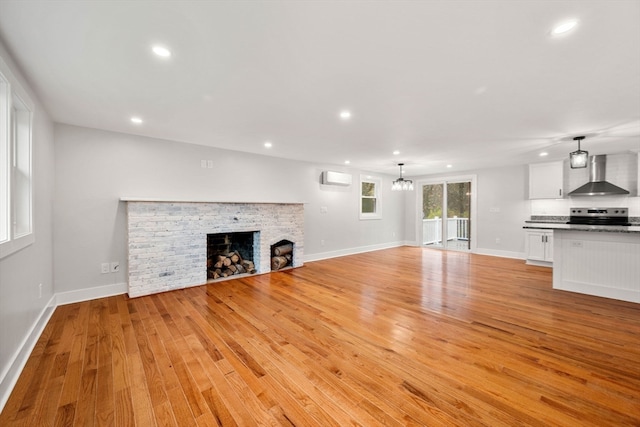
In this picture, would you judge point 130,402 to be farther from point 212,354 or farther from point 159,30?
point 159,30

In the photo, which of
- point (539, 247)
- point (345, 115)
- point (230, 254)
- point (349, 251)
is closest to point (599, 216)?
point (539, 247)

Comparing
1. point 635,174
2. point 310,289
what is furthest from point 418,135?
point 635,174

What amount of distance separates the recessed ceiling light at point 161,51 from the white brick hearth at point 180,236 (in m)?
2.48

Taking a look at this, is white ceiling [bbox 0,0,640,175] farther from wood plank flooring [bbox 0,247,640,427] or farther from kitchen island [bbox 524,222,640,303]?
wood plank flooring [bbox 0,247,640,427]

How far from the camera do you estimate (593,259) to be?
12.6 ft

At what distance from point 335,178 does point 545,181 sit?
4.89 meters

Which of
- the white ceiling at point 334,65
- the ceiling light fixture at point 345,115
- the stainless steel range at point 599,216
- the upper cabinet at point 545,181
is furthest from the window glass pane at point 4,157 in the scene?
the stainless steel range at point 599,216

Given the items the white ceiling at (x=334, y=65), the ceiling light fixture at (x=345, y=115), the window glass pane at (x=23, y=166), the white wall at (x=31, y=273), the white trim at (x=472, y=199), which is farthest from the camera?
the white trim at (x=472, y=199)

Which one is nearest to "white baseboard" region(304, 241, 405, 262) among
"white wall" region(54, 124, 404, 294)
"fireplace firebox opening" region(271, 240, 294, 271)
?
"fireplace firebox opening" region(271, 240, 294, 271)

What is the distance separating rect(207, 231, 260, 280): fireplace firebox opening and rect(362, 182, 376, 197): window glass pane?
12.4 feet

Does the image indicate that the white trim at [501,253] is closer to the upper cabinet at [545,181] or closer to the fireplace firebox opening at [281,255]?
the upper cabinet at [545,181]

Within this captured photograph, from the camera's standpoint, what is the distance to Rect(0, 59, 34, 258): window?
1.94 meters

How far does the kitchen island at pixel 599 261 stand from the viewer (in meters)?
3.54

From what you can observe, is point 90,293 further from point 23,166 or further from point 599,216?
point 599,216
